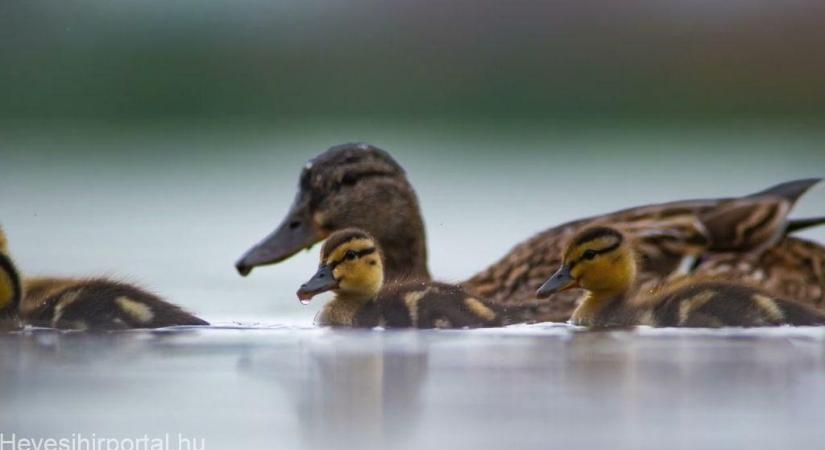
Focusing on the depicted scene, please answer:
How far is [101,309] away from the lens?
5648mm

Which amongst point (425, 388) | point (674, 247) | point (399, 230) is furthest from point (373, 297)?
point (425, 388)

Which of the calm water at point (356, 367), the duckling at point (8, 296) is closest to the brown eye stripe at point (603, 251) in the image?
the calm water at point (356, 367)

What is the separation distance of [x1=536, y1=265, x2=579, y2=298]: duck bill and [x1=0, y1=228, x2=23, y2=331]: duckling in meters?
1.38

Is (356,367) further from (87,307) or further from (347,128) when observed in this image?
(347,128)

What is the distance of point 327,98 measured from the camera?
54.0 ft

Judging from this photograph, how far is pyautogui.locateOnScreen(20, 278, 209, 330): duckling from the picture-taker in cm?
564

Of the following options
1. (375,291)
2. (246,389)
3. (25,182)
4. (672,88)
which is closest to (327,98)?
(672,88)

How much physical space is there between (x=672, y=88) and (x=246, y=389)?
38.5 feet

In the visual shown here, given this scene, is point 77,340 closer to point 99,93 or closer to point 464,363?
point 464,363

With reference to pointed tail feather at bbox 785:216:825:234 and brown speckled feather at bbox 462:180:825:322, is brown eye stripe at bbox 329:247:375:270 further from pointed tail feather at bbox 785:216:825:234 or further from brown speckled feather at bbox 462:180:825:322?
pointed tail feather at bbox 785:216:825:234

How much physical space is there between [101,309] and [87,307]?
0.04 m

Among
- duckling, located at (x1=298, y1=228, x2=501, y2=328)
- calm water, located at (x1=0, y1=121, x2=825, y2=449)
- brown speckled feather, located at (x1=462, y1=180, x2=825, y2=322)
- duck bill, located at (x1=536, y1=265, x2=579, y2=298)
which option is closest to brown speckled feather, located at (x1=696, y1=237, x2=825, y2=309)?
brown speckled feather, located at (x1=462, y1=180, x2=825, y2=322)

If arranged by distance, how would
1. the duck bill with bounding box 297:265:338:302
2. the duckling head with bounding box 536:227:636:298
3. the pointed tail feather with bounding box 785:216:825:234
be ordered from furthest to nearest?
the pointed tail feather with bounding box 785:216:825:234, the duckling head with bounding box 536:227:636:298, the duck bill with bounding box 297:265:338:302

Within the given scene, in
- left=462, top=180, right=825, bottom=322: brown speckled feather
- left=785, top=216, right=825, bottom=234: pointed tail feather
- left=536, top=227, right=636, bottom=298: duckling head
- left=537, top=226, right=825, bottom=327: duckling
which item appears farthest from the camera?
left=785, top=216, right=825, bottom=234: pointed tail feather
